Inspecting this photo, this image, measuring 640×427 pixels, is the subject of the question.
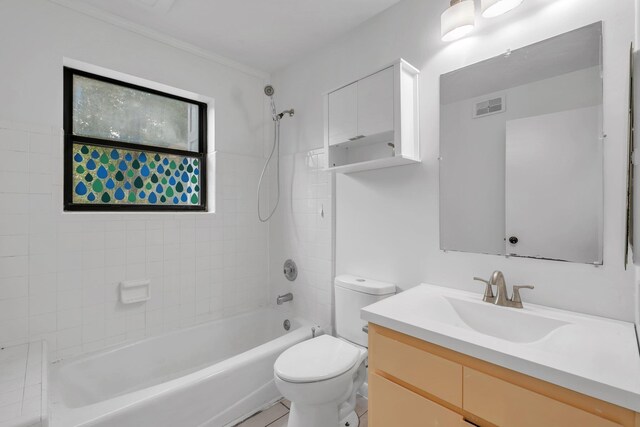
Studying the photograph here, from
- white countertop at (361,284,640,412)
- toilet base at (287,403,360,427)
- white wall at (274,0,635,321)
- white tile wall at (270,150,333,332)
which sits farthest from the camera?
white tile wall at (270,150,333,332)

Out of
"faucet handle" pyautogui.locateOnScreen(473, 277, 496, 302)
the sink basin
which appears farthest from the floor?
"faucet handle" pyautogui.locateOnScreen(473, 277, 496, 302)

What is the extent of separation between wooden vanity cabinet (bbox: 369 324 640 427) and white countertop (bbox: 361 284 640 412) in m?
0.04

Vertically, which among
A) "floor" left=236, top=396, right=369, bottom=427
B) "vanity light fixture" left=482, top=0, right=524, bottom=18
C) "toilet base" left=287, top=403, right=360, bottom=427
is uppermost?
"vanity light fixture" left=482, top=0, right=524, bottom=18

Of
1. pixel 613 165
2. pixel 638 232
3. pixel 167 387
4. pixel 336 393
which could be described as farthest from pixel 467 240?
pixel 167 387

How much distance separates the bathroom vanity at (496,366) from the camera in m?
0.75

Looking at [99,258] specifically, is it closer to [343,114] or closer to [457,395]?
[343,114]

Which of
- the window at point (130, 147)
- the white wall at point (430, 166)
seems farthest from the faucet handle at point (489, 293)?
the window at point (130, 147)

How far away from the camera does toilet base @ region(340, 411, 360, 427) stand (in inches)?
66.4

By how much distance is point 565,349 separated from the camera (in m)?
0.94

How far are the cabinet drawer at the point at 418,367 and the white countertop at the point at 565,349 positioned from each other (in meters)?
0.06

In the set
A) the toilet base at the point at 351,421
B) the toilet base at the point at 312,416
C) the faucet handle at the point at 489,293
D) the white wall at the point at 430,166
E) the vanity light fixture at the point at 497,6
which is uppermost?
the vanity light fixture at the point at 497,6

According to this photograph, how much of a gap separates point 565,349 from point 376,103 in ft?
4.35

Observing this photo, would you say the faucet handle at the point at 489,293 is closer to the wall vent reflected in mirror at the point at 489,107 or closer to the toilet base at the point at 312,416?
the wall vent reflected in mirror at the point at 489,107

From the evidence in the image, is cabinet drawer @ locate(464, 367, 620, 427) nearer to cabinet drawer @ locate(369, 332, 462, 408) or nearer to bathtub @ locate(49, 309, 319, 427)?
cabinet drawer @ locate(369, 332, 462, 408)
